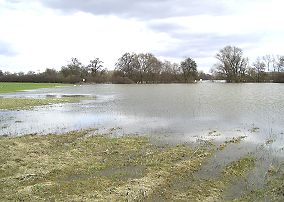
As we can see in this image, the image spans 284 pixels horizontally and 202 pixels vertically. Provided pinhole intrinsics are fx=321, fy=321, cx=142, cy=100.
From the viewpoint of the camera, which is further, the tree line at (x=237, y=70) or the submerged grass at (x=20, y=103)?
the tree line at (x=237, y=70)

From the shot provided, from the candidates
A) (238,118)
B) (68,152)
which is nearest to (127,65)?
(238,118)

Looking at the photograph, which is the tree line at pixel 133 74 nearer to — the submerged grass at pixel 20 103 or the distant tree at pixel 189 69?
the distant tree at pixel 189 69

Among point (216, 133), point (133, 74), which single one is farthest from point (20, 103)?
point (133, 74)

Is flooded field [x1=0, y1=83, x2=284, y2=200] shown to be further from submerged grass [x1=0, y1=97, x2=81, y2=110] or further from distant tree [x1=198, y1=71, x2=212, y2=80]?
distant tree [x1=198, y1=71, x2=212, y2=80]

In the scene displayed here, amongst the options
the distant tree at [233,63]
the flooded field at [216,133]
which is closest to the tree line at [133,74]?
the distant tree at [233,63]

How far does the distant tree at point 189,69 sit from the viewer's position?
127m

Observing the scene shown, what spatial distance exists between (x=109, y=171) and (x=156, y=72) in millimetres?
118128

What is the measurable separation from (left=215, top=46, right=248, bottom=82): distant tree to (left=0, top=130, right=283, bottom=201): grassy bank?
354ft

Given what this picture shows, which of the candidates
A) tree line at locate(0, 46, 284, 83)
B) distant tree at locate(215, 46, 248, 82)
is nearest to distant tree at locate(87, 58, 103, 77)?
tree line at locate(0, 46, 284, 83)

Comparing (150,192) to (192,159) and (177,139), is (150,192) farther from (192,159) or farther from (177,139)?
(177,139)

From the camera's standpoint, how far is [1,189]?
8.03m

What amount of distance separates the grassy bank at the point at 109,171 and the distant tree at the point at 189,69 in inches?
4519

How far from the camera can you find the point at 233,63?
116 m

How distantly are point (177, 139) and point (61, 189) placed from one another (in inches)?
296
